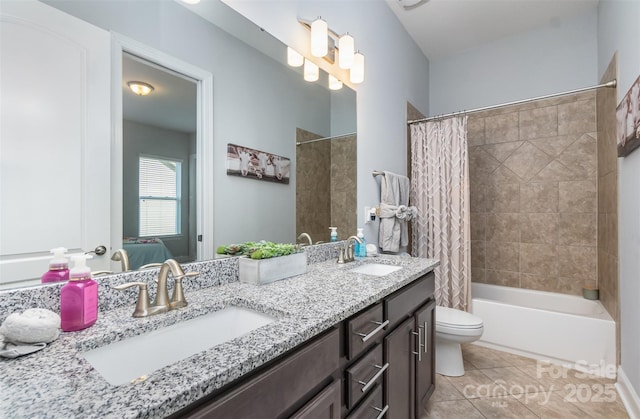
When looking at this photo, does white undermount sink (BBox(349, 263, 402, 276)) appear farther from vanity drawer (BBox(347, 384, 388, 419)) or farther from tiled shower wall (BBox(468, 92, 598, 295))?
tiled shower wall (BBox(468, 92, 598, 295))

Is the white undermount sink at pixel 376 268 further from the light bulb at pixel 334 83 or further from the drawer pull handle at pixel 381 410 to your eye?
the light bulb at pixel 334 83

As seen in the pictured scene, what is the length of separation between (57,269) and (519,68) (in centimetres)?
373

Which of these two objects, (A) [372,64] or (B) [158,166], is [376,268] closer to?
(B) [158,166]

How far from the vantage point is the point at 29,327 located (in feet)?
2.03

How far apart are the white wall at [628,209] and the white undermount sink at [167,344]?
6.67 feet

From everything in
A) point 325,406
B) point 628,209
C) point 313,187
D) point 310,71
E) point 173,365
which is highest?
point 310,71

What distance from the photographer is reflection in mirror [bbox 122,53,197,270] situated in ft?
3.16

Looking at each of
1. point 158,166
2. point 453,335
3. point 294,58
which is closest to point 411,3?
point 294,58

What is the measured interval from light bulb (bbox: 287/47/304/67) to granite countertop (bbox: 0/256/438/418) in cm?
118

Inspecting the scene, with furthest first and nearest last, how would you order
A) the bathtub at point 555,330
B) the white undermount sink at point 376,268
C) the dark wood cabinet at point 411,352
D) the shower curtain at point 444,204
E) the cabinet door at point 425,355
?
1. the shower curtain at point 444,204
2. the bathtub at point 555,330
3. the white undermount sink at point 376,268
4. the cabinet door at point 425,355
5. the dark wood cabinet at point 411,352

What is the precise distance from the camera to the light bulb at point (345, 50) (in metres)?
1.84

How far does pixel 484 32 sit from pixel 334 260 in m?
2.69

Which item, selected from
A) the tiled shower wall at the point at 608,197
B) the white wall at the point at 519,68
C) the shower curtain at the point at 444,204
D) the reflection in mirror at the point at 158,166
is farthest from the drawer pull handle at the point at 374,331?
the white wall at the point at 519,68

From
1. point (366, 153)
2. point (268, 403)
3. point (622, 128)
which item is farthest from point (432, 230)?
point (268, 403)
